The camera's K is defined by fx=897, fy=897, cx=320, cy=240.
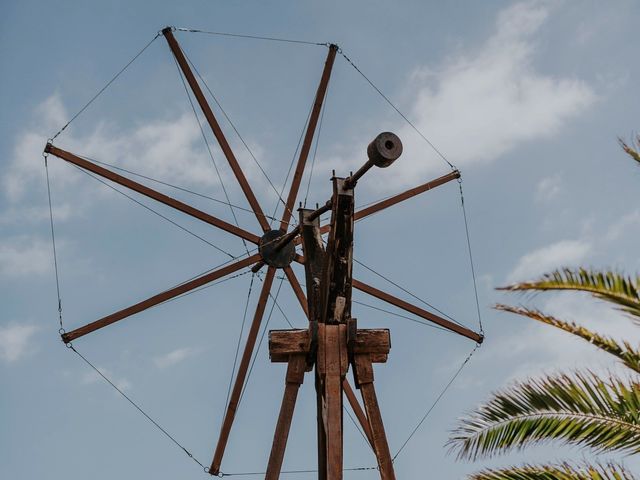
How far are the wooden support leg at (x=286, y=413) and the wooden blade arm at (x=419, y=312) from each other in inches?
113

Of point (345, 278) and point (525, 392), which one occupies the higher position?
point (345, 278)

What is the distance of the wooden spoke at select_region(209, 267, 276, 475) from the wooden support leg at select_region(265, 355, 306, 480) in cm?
269

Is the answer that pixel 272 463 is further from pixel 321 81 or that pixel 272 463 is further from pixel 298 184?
pixel 321 81

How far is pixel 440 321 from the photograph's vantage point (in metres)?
12.1

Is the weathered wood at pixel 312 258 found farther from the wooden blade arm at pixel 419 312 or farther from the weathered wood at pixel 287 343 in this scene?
the wooden blade arm at pixel 419 312

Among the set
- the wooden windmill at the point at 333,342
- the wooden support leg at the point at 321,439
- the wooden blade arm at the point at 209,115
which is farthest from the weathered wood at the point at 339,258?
the wooden blade arm at the point at 209,115

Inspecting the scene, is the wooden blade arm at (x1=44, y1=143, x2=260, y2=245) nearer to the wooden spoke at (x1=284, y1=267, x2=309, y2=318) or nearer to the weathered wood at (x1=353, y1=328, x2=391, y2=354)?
the wooden spoke at (x1=284, y1=267, x2=309, y2=318)

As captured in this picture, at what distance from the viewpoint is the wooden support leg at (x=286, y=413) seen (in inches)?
349

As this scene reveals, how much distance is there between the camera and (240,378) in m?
11.9

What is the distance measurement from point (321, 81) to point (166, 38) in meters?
2.34

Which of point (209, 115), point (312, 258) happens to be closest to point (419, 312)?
point (312, 258)

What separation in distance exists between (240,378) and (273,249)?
5.78ft

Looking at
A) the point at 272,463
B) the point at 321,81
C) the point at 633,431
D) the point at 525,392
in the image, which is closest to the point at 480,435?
the point at 525,392

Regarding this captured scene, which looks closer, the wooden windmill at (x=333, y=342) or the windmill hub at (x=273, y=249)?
the wooden windmill at (x=333, y=342)
